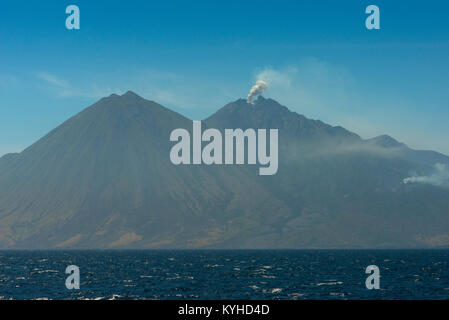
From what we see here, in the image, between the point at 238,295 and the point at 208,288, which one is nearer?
the point at 238,295

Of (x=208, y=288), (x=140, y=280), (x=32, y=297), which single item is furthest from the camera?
(x=140, y=280)
